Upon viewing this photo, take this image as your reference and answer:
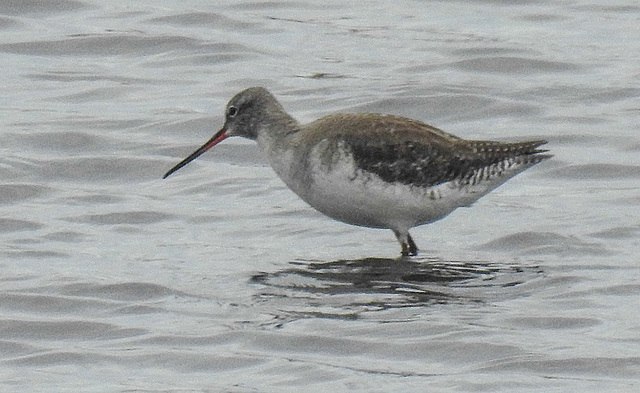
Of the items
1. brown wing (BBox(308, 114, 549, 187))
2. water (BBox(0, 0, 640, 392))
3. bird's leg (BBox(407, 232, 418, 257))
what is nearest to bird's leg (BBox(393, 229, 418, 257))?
bird's leg (BBox(407, 232, 418, 257))

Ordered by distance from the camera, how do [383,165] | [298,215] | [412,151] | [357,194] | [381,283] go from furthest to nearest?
[298,215], [412,151], [383,165], [357,194], [381,283]

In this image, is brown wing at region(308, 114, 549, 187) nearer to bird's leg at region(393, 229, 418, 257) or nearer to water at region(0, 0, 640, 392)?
bird's leg at region(393, 229, 418, 257)

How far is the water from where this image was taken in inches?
385

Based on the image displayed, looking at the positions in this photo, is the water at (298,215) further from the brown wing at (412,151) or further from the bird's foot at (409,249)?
the brown wing at (412,151)

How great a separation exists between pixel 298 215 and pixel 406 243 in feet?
5.31

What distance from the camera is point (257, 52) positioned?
763 inches

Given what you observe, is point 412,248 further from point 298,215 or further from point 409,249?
point 298,215

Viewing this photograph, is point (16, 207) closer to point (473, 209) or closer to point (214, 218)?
point (214, 218)

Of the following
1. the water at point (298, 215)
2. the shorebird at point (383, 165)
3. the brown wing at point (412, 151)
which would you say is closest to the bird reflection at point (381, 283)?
the water at point (298, 215)

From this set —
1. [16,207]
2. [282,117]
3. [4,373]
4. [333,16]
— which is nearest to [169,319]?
[4,373]

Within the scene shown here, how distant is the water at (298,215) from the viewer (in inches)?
385

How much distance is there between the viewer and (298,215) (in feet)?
44.8

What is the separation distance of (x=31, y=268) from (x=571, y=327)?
4145 mm

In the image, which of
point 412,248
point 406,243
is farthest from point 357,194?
point 412,248
